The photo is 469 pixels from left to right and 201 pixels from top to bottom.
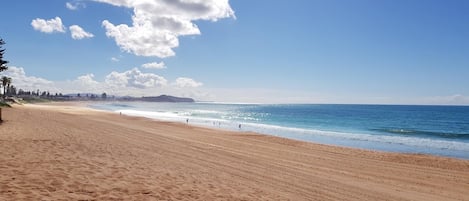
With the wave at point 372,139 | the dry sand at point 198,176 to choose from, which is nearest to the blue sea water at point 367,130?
the wave at point 372,139

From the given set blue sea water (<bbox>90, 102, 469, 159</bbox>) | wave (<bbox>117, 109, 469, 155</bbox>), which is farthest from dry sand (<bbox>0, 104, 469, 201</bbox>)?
wave (<bbox>117, 109, 469, 155</bbox>)

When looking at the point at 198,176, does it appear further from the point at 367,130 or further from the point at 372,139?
the point at 367,130

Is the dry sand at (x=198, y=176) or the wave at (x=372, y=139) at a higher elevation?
the dry sand at (x=198, y=176)

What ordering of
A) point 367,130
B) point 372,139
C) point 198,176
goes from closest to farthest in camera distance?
point 198,176
point 372,139
point 367,130

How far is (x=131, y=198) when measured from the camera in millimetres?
7984

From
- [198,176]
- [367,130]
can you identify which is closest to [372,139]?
[367,130]

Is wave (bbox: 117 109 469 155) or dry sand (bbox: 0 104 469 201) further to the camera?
wave (bbox: 117 109 469 155)

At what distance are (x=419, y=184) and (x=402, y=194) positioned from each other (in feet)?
8.38

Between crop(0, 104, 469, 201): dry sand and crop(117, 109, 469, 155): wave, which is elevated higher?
crop(0, 104, 469, 201): dry sand

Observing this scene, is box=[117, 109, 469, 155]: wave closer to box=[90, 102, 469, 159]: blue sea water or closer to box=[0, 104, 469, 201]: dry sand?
box=[90, 102, 469, 159]: blue sea water

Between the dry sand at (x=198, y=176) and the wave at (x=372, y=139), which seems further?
the wave at (x=372, y=139)

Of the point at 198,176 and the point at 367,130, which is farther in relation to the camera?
the point at 367,130

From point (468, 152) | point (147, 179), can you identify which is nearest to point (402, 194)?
point (147, 179)

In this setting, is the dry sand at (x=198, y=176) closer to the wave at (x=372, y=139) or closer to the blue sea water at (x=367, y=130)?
the blue sea water at (x=367, y=130)
